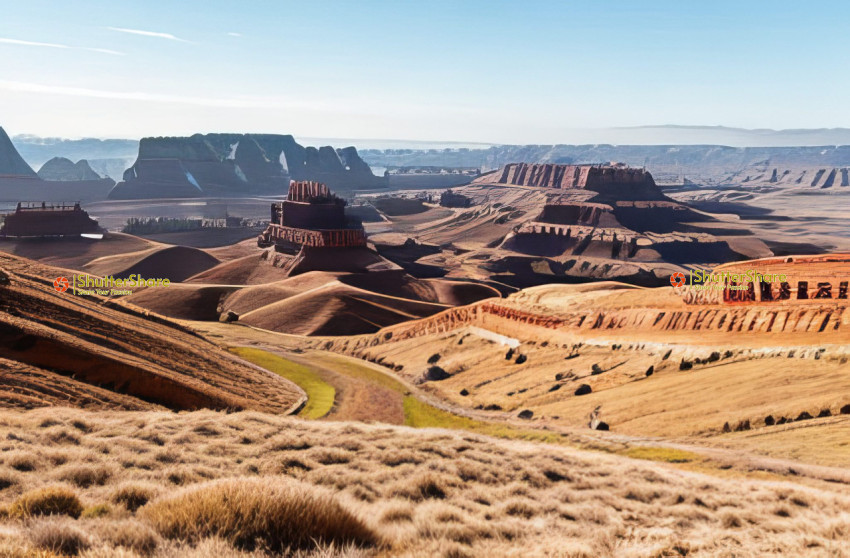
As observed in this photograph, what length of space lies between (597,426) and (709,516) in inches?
410

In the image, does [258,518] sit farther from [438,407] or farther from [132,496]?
[438,407]

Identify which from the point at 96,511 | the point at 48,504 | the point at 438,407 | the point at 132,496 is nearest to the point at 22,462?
the point at 132,496

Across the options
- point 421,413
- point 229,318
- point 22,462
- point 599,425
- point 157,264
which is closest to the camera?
point 22,462

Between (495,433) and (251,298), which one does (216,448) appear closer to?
(495,433)

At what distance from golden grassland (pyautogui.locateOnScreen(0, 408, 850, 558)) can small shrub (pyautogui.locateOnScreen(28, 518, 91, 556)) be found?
21 millimetres

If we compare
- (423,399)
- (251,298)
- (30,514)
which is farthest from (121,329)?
(251,298)

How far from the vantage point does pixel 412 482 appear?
38.8 feet

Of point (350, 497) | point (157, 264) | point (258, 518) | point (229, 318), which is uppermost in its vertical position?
point (258, 518)

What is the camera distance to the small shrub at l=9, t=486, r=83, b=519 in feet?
26.2

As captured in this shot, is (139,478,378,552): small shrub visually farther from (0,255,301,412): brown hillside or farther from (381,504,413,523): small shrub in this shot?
(0,255,301,412): brown hillside

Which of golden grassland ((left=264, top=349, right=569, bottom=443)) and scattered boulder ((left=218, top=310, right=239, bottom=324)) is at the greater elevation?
golden grassland ((left=264, top=349, right=569, bottom=443))

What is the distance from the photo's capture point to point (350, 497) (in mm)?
10555

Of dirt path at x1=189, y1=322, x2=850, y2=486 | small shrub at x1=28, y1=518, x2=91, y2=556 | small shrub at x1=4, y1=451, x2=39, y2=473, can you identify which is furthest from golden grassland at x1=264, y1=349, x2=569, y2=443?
small shrub at x1=28, y1=518, x2=91, y2=556

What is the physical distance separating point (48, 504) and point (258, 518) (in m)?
2.78
